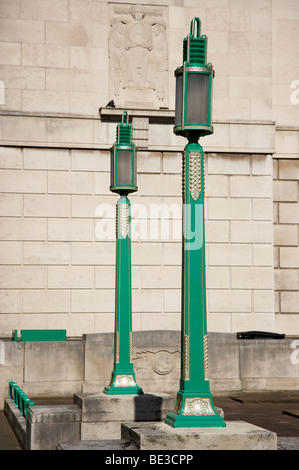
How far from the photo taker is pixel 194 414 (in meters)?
10.3

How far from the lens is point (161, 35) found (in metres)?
27.3

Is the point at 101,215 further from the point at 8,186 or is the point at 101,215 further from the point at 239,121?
the point at 239,121

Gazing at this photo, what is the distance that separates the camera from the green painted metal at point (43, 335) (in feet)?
79.8

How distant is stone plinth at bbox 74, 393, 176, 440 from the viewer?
14795 mm

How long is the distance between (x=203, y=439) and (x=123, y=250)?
7.41 meters

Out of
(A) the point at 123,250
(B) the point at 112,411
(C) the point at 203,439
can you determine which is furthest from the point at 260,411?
(C) the point at 203,439

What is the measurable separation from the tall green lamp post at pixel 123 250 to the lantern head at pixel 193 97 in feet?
18.4

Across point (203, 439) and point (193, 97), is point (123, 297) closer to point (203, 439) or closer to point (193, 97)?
point (193, 97)

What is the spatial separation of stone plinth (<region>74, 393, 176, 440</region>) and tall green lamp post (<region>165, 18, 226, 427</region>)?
4.27 m

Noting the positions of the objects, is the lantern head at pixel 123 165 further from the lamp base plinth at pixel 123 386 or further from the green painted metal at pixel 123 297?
the lamp base plinth at pixel 123 386

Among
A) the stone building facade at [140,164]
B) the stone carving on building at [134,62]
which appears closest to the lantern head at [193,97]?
the stone building facade at [140,164]

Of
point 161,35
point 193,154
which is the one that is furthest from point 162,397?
point 161,35

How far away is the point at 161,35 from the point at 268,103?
4.30m

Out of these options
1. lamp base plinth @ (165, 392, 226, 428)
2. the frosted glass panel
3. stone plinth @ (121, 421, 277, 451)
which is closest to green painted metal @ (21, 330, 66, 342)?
lamp base plinth @ (165, 392, 226, 428)
